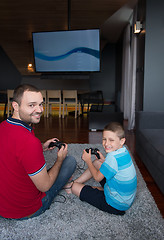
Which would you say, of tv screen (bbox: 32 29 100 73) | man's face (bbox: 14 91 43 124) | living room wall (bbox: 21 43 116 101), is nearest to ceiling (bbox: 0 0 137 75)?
tv screen (bbox: 32 29 100 73)

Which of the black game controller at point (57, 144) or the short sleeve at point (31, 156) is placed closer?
the short sleeve at point (31, 156)

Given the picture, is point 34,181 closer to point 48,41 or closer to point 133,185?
point 133,185

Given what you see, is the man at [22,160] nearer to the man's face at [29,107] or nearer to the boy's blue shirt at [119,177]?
the man's face at [29,107]

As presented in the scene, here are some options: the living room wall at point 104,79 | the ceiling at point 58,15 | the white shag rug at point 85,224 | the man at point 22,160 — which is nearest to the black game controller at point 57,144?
the man at point 22,160

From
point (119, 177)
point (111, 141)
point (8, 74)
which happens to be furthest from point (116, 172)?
point (8, 74)

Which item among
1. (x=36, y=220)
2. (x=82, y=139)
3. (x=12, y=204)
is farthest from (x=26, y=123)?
(x=82, y=139)

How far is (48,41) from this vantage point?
5.05 meters

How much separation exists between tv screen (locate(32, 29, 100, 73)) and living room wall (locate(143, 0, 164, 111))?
69.8 inches

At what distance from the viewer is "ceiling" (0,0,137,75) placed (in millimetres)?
4875

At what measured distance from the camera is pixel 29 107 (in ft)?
3.49

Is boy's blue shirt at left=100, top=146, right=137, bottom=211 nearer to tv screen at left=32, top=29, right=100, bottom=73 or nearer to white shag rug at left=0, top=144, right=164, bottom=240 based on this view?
white shag rug at left=0, top=144, right=164, bottom=240

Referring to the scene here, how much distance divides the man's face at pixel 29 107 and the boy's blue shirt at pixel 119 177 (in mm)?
463

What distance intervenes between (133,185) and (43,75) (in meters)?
4.76

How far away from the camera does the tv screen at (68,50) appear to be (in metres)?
4.89
